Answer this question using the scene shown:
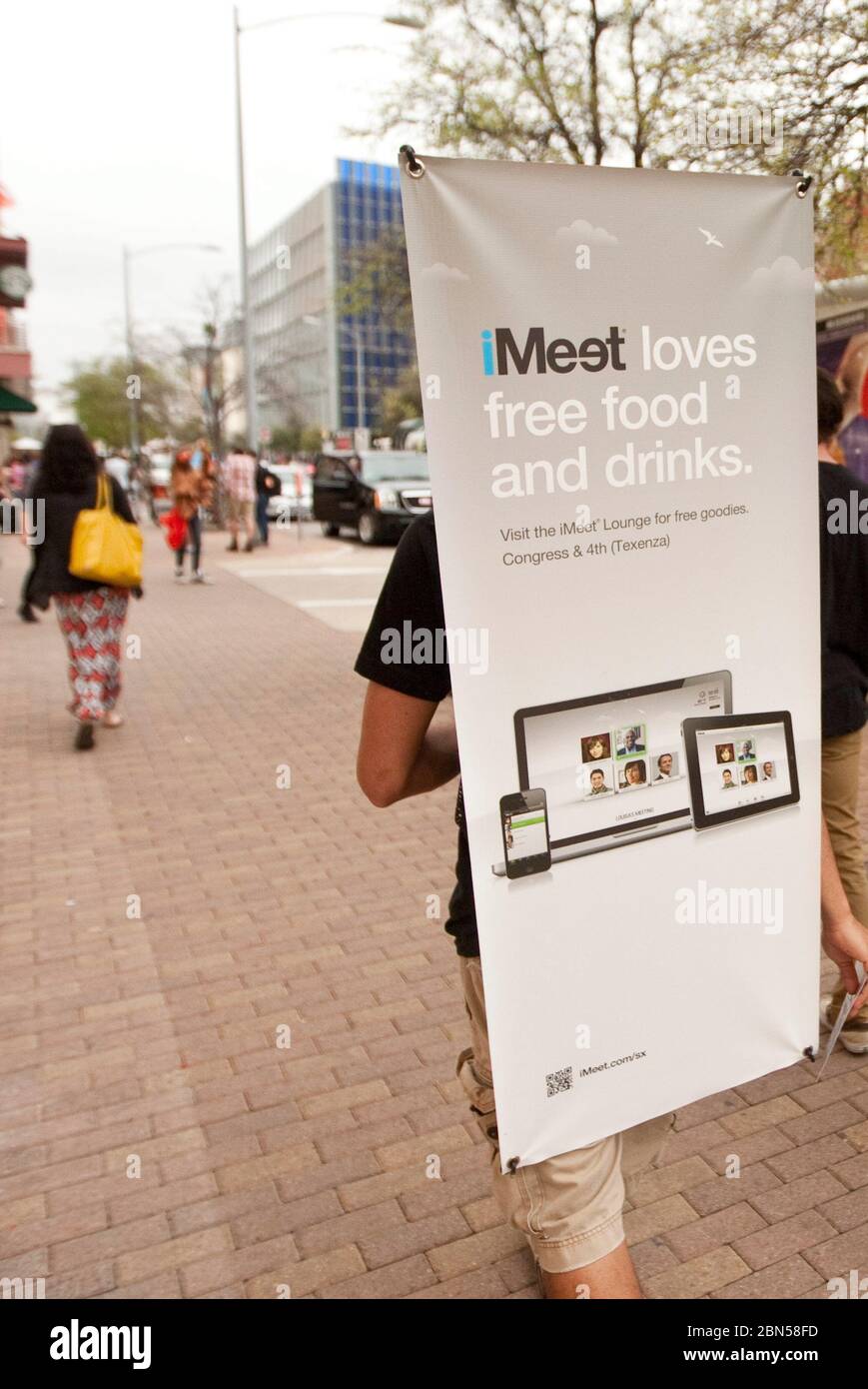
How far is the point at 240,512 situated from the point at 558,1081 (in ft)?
67.0

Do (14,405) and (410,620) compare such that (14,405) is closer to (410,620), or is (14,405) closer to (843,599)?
(843,599)

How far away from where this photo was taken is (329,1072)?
3.56 m

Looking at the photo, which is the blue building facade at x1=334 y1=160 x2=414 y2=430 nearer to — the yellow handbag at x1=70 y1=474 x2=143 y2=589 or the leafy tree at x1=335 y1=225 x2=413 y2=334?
the leafy tree at x1=335 y1=225 x2=413 y2=334

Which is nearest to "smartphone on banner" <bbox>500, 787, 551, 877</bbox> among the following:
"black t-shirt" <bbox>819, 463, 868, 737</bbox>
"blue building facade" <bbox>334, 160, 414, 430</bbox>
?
"black t-shirt" <bbox>819, 463, 868, 737</bbox>

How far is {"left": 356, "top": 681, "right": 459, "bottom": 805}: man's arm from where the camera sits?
78.3 inches

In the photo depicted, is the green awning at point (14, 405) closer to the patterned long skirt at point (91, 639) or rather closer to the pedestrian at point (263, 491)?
the patterned long skirt at point (91, 639)

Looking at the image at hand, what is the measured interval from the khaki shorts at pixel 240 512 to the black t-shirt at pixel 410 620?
19.9 metres

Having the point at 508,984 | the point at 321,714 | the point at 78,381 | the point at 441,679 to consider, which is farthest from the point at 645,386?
the point at 78,381

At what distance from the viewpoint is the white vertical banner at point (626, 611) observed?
1.76 meters

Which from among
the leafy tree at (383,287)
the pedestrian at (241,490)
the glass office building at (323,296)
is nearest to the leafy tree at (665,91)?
the leafy tree at (383,287)

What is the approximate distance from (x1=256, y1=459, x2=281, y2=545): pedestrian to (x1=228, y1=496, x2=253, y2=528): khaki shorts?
30.7 inches

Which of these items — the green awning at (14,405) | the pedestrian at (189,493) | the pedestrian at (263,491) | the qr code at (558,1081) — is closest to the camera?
the qr code at (558,1081)

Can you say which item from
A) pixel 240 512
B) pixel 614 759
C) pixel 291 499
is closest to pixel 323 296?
pixel 291 499

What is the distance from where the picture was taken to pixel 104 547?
7086mm
